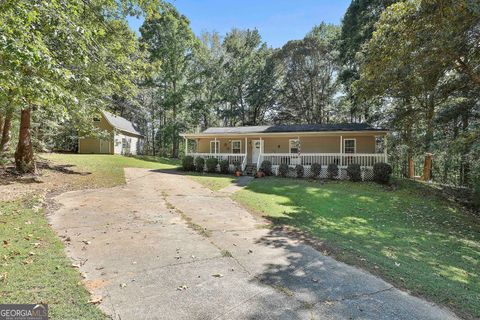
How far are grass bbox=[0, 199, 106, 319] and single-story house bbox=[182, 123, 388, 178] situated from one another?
13.6 metres

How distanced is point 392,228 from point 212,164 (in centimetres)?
1207

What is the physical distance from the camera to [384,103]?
67.0 feet

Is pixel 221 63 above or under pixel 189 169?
above

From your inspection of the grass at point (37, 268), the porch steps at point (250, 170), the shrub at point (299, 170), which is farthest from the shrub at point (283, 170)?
the grass at point (37, 268)

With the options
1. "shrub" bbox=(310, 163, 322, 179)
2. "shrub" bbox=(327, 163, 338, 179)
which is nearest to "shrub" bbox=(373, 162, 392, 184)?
"shrub" bbox=(327, 163, 338, 179)

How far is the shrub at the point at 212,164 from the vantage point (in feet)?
59.0

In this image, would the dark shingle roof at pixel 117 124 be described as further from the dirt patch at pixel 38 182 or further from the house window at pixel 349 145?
the house window at pixel 349 145

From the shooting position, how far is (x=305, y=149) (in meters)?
18.9

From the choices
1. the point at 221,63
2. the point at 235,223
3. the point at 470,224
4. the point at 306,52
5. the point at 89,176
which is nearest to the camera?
the point at 235,223

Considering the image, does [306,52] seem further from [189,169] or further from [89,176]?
[89,176]

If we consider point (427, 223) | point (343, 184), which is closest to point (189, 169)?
point (343, 184)

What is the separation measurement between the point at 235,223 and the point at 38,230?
159 inches

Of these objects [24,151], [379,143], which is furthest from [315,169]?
[24,151]

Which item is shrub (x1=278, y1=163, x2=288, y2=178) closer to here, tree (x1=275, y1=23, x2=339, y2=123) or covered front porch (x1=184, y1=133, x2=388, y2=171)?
covered front porch (x1=184, y1=133, x2=388, y2=171)
